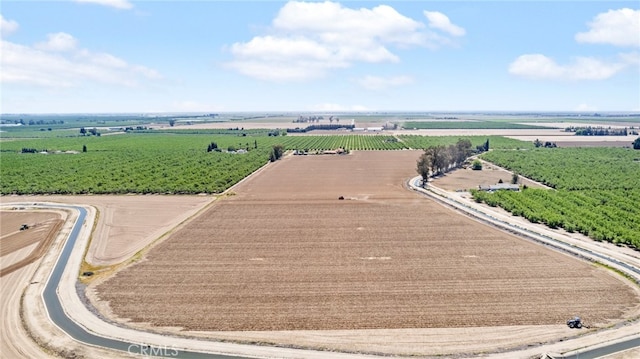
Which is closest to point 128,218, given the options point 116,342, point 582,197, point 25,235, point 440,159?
point 25,235

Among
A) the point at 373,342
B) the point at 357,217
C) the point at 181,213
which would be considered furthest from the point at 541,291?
the point at 181,213

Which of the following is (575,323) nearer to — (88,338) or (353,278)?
(353,278)

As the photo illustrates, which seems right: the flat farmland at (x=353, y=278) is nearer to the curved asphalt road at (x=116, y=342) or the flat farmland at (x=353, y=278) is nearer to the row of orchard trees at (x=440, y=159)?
the curved asphalt road at (x=116, y=342)

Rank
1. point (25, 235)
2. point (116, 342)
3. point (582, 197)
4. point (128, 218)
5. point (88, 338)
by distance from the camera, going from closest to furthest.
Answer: point (116, 342) < point (88, 338) < point (25, 235) < point (128, 218) < point (582, 197)

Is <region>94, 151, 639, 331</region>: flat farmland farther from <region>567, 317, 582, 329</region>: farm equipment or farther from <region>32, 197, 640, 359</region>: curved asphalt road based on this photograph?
<region>32, 197, 640, 359</region>: curved asphalt road

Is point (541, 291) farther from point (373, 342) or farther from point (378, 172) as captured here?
point (378, 172)

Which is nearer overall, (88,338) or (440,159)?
(88,338)

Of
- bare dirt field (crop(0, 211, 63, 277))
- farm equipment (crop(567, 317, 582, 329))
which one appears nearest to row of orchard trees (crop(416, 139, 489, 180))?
farm equipment (crop(567, 317, 582, 329))
